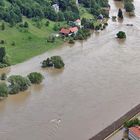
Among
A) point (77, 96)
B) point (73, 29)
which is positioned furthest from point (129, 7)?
point (77, 96)

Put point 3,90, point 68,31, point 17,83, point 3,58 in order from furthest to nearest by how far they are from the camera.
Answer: point 68,31, point 3,58, point 17,83, point 3,90

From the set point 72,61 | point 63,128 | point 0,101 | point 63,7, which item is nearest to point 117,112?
point 63,128

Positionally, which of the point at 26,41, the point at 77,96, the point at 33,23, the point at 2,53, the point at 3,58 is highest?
the point at 33,23

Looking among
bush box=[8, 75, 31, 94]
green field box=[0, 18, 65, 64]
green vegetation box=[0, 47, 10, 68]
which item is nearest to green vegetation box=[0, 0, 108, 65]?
green field box=[0, 18, 65, 64]

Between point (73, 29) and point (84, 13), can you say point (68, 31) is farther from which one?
point (84, 13)

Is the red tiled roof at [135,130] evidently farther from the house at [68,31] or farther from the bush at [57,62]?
the house at [68,31]

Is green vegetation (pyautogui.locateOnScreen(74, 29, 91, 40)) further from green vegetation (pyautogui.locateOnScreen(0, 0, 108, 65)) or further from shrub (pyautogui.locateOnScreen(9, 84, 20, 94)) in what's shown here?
shrub (pyautogui.locateOnScreen(9, 84, 20, 94))

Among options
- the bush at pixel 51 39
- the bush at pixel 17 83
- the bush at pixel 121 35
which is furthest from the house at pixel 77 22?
the bush at pixel 17 83
